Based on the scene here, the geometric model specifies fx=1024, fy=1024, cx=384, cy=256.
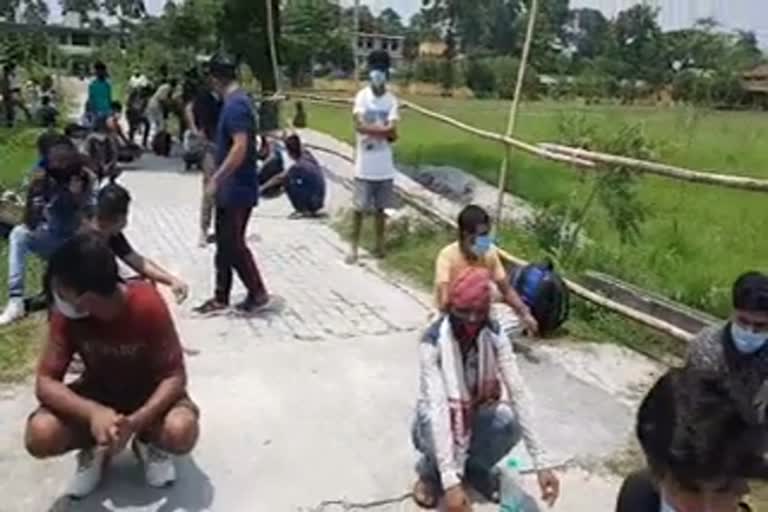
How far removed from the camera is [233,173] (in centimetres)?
596

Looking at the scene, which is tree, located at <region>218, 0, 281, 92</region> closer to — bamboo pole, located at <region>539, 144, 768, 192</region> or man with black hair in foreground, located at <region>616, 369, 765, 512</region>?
bamboo pole, located at <region>539, 144, 768, 192</region>

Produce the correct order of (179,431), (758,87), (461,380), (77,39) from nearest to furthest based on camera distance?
(461,380) → (179,431) → (758,87) → (77,39)

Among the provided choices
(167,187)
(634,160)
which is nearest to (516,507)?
(634,160)

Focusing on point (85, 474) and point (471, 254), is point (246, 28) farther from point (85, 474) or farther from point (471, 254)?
point (85, 474)

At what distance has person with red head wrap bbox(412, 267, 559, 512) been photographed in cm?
349

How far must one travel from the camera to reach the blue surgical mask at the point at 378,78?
7.34 meters

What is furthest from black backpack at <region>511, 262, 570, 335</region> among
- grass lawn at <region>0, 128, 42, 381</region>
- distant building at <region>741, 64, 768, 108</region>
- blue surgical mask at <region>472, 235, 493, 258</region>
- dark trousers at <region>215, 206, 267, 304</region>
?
distant building at <region>741, 64, 768, 108</region>

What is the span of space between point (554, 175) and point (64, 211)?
28.3 ft

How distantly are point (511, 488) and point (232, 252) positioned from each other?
285 cm

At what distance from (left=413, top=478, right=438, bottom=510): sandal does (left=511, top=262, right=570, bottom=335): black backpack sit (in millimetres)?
2122

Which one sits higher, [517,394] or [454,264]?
[454,264]

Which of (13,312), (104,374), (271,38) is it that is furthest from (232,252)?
(271,38)

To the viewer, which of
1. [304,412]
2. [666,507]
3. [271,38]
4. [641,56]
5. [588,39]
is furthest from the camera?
[641,56]

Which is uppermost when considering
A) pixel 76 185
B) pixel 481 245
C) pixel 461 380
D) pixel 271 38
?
pixel 271 38
